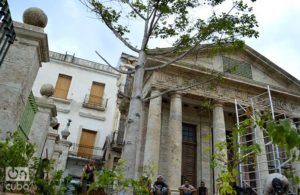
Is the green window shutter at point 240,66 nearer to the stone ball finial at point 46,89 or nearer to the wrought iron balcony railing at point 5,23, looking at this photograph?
the stone ball finial at point 46,89

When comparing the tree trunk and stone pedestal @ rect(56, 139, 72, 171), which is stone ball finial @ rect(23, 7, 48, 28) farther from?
stone pedestal @ rect(56, 139, 72, 171)

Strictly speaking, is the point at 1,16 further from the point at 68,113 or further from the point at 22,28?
the point at 68,113

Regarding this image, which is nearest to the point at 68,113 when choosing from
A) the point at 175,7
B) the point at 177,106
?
the point at 177,106

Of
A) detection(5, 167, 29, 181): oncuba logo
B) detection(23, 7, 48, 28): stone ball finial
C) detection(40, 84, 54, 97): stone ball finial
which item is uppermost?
detection(23, 7, 48, 28): stone ball finial

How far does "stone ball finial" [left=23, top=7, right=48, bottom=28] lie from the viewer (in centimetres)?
489

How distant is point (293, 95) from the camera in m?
16.0

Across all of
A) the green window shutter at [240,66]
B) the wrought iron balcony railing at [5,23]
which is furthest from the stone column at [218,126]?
the wrought iron balcony railing at [5,23]

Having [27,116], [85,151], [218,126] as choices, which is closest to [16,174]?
[27,116]

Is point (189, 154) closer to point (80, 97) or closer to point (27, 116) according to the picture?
point (80, 97)

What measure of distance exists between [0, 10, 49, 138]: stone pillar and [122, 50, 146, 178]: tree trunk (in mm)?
2215

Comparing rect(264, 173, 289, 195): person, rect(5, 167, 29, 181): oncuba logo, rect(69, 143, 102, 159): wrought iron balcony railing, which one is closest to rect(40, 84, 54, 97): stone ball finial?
rect(5, 167, 29, 181): oncuba logo

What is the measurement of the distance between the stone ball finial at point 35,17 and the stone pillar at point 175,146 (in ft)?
27.7

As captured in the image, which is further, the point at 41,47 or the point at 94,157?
the point at 94,157

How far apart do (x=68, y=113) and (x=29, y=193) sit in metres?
18.2
